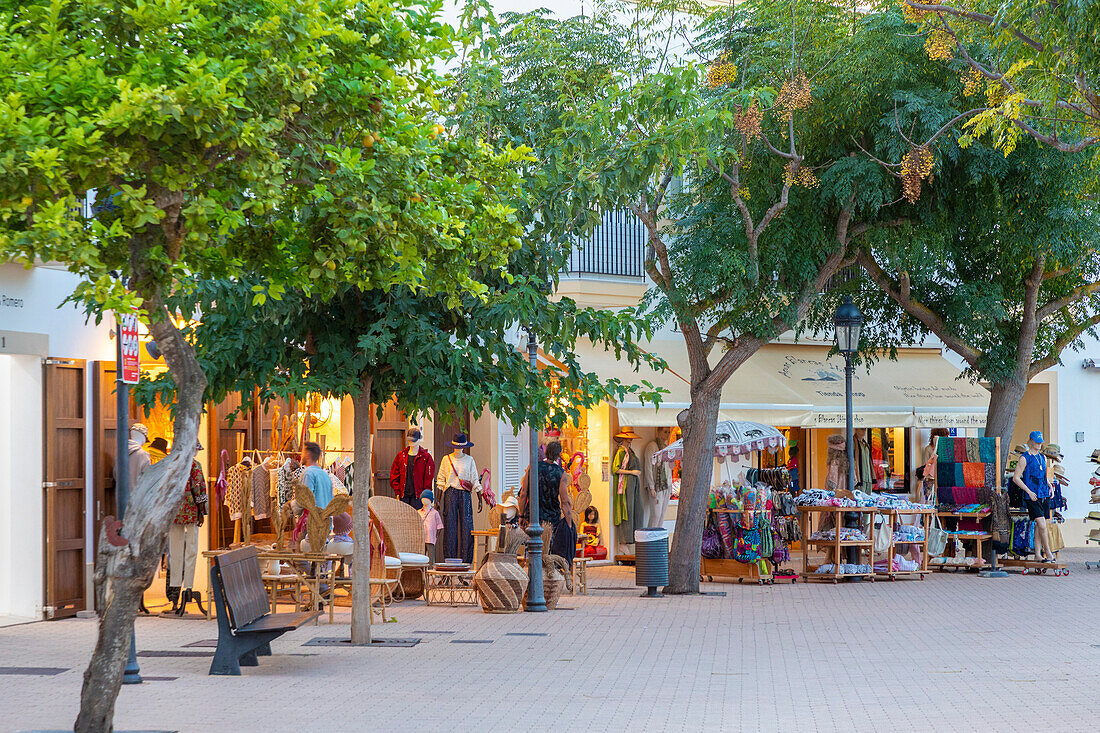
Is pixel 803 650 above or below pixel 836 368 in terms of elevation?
below

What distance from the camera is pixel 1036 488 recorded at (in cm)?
1969

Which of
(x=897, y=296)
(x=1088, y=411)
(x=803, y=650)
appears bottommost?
(x=803, y=650)

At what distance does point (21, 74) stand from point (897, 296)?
16.0 meters

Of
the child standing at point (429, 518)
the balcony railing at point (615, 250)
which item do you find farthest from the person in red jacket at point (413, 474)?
the balcony railing at point (615, 250)

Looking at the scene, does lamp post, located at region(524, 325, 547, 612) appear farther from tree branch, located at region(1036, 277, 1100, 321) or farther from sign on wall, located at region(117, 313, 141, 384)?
A: tree branch, located at region(1036, 277, 1100, 321)

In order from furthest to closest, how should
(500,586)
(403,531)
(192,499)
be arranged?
(403,531)
(500,586)
(192,499)

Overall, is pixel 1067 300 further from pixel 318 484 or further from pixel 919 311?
pixel 318 484

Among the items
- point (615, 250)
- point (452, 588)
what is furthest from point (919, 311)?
point (452, 588)

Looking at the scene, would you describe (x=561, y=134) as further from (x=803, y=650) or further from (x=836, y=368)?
(x=836, y=368)

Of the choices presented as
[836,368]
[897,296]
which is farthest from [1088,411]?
[897,296]

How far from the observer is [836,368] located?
23.9 meters

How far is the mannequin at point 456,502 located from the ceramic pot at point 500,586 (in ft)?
7.87

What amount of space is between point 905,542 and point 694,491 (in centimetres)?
437

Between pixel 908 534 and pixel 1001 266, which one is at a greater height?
pixel 1001 266
